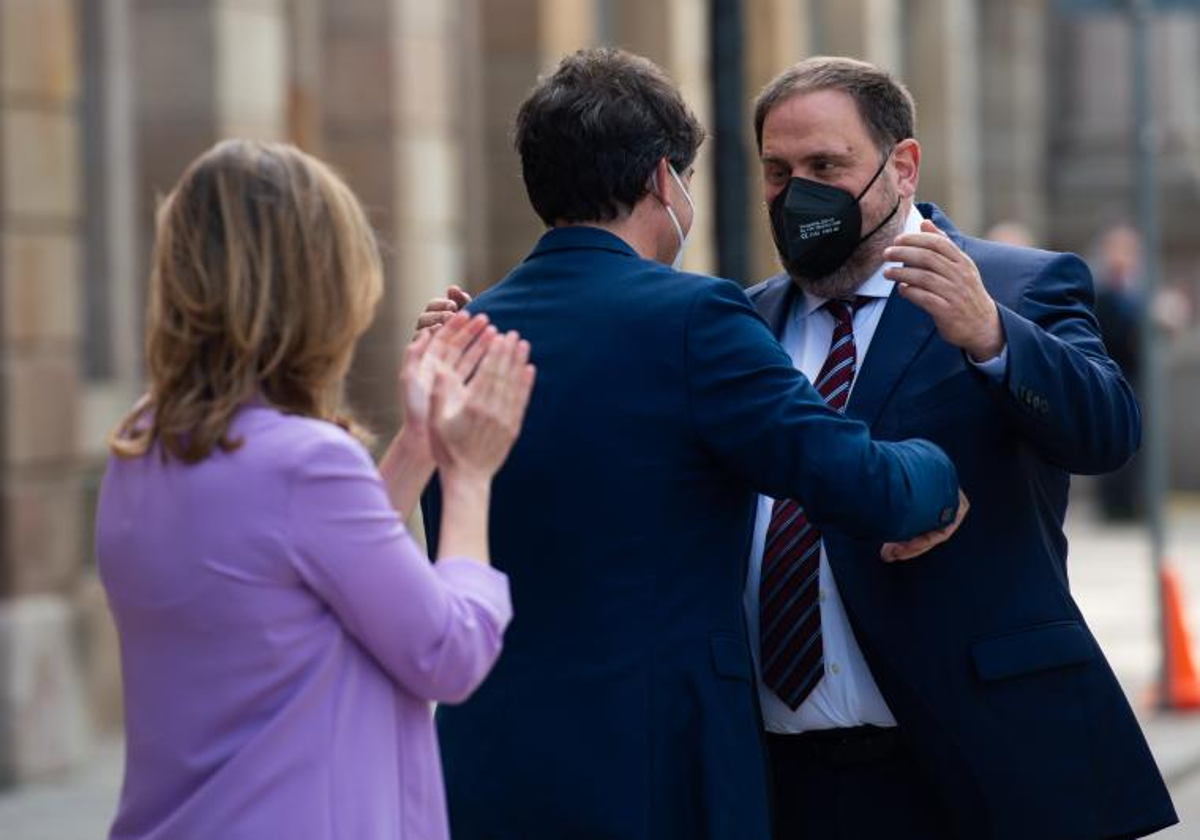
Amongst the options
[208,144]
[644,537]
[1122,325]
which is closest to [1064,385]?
[644,537]

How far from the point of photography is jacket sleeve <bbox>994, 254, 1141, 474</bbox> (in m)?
3.97

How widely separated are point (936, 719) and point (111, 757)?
20.7 ft

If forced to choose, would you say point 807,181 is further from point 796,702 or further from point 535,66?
point 535,66

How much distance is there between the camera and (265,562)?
10.4 feet

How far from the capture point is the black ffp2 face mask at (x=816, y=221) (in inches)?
168

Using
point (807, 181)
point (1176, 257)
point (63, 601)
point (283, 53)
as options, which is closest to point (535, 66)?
point (283, 53)

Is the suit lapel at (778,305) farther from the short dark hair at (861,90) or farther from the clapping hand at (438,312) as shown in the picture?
the clapping hand at (438,312)

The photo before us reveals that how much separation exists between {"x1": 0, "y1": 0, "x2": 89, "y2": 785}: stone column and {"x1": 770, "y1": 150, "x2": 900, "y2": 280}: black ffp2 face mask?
5653 millimetres

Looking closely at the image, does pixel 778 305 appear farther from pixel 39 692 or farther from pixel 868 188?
pixel 39 692

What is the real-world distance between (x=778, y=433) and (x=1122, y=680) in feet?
26.9

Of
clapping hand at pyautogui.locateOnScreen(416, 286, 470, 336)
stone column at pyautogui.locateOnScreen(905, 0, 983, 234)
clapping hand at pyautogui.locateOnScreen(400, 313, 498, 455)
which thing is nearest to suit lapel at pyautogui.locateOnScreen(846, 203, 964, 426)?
clapping hand at pyautogui.locateOnScreen(416, 286, 470, 336)

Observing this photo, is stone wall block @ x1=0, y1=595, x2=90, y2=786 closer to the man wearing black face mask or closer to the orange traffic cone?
the orange traffic cone

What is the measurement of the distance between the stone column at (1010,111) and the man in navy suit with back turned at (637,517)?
21709mm

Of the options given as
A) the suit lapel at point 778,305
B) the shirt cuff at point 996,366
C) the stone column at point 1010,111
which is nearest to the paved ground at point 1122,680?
the suit lapel at point 778,305
